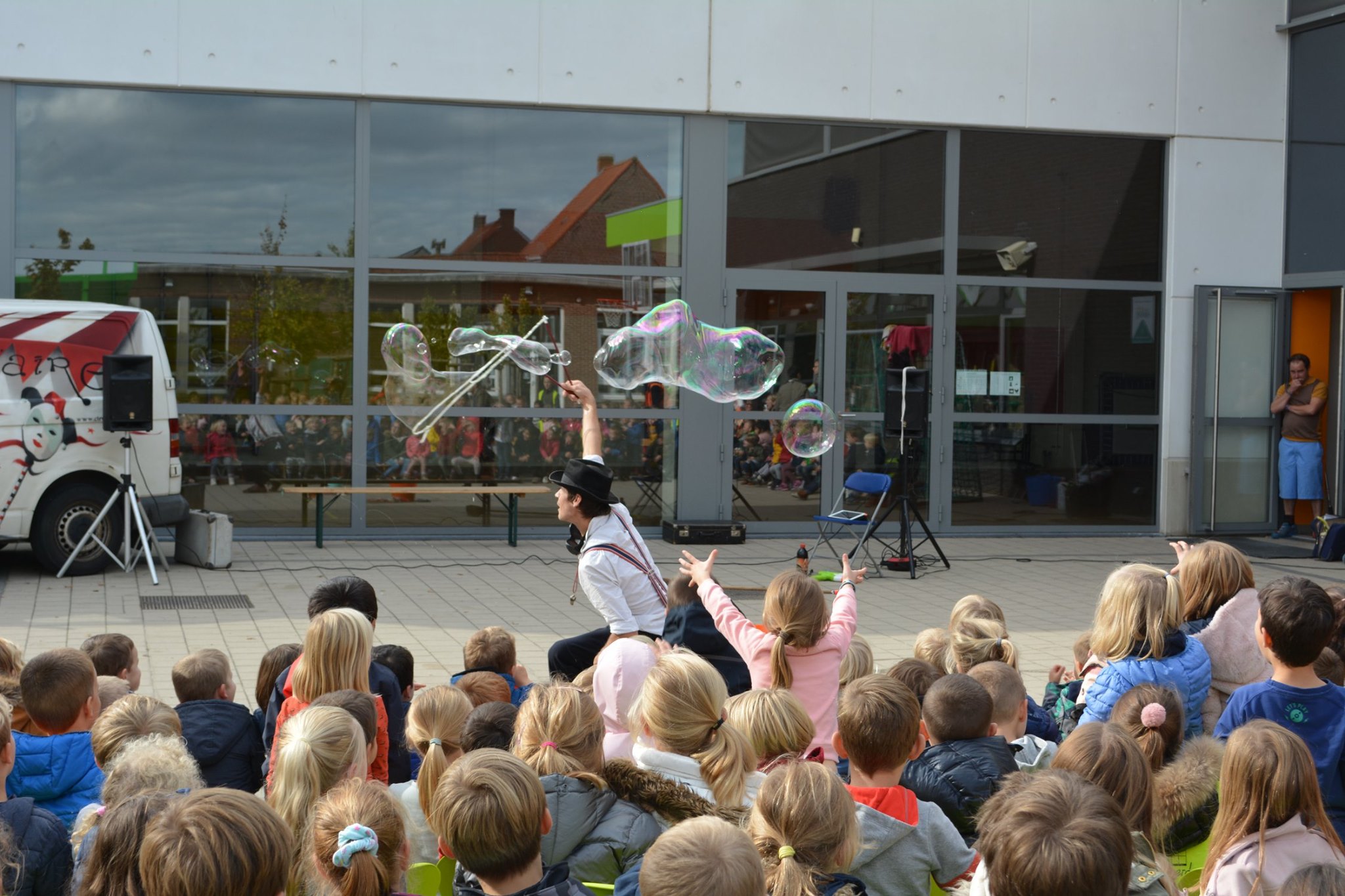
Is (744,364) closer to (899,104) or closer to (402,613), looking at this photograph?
(402,613)

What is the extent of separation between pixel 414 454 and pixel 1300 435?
34.7ft

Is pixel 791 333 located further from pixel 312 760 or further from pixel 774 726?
pixel 312 760

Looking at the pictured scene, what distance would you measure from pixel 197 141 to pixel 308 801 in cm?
1213

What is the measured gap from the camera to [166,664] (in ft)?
26.8

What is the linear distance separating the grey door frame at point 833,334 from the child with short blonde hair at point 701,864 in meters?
12.9

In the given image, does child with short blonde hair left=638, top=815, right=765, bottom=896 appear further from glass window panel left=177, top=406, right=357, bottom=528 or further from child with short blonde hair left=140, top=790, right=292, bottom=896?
glass window panel left=177, top=406, right=357, bottom=528

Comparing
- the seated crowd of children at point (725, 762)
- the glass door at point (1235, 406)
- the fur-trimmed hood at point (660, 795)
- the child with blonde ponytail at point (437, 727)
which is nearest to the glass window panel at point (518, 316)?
the glass door at point (1235, 406)

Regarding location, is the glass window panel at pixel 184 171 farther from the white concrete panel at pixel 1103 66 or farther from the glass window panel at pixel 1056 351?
the white concrete panel at pixel 1103 66

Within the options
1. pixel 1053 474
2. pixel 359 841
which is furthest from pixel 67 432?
pixel 1053 474

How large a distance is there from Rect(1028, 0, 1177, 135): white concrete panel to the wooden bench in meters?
7.53

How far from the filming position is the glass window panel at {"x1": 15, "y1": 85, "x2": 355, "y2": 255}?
1366cm

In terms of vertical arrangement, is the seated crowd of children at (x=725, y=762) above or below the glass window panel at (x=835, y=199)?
below

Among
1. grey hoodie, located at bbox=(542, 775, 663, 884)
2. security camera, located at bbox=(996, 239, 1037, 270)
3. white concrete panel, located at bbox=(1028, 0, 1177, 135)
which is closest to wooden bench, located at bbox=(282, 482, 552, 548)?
security camera, located at bbox=(996, 239, 1037, 270)

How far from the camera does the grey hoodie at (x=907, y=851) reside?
328 centimetres
